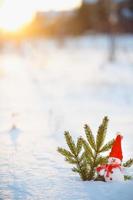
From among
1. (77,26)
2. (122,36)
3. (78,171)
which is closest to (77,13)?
(77,26)

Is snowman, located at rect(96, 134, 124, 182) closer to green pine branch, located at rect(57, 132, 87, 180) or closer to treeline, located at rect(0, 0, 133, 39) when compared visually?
green pine branch, located at rect(57, 132, 87, 180)

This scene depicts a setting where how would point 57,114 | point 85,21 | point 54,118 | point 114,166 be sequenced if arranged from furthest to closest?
point 85,21 → point 57,114 → point 54,118 → point 114,166

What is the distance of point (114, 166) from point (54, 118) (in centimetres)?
397

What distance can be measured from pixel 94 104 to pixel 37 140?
415 cm

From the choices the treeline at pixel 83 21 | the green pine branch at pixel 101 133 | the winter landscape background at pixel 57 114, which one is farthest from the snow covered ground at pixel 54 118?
the treeline at pixel 83 21

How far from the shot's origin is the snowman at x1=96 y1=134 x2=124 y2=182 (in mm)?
4707

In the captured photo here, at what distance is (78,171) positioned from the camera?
491cm

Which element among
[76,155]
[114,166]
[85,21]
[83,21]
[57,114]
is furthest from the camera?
[83,21]

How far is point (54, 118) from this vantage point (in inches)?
339

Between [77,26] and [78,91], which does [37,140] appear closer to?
[78,91]

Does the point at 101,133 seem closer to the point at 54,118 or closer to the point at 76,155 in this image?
the point at 76,155

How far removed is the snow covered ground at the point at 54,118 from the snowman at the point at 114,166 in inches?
4.1

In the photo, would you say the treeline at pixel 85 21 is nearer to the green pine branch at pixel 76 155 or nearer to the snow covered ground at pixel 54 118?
the snow covered ground at pixel 54 118

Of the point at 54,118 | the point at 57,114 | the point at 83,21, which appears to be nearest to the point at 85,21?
the point at 83,21
